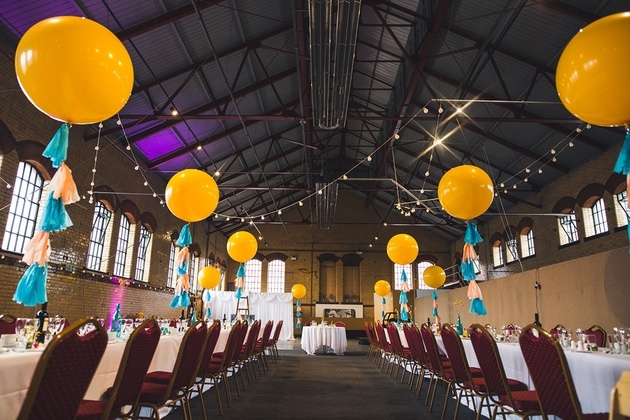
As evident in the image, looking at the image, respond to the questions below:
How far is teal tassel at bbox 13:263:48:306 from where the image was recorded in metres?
2.98

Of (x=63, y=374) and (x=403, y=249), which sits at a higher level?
(x=403, y=249)

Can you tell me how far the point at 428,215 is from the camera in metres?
19.4

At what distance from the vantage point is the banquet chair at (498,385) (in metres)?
2.69

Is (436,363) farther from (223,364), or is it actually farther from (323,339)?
(323,339)


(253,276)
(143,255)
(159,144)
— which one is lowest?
(143,255)

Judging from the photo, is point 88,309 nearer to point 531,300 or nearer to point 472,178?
point 472,178

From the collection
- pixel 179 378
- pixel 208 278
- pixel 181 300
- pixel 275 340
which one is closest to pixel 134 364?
pixel 179 378

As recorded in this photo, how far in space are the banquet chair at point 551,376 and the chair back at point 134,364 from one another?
222 centimetres

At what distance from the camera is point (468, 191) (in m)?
4.95

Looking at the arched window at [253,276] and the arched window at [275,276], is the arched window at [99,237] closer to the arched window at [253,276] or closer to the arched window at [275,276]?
the arched window at [253,276]

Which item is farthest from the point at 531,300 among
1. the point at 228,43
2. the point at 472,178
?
the point at 228,43

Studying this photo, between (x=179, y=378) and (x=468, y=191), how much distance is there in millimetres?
3739

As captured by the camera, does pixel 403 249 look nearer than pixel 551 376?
No

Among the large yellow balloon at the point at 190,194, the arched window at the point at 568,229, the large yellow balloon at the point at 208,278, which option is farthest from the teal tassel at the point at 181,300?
the arched window at the point at 568,229
